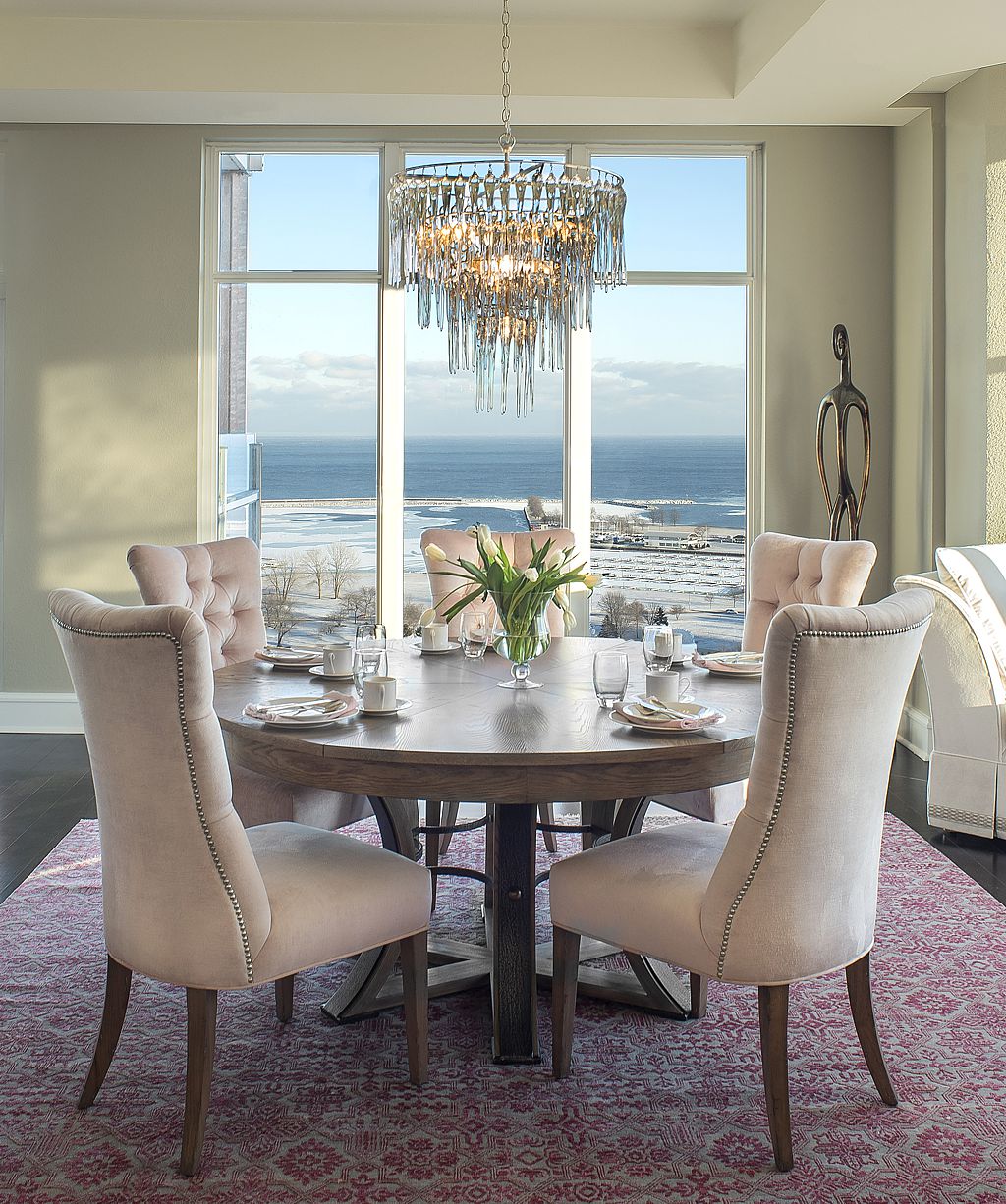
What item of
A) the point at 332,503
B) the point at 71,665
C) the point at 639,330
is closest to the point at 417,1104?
the point at 71,665

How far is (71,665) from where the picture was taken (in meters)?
2.01

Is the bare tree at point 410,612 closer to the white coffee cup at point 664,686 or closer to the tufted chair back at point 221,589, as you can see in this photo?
the tufted chair back at point 221,589

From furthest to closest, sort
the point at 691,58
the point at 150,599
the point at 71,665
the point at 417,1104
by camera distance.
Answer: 1. the point at 691,58
2. the point at 150,599
3. the point at 417,1104
4. the point at 71,665

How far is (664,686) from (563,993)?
2.23 ft

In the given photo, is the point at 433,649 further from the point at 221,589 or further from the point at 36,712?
the point at 36,712

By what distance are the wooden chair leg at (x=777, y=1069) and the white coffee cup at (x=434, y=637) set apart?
153 centimetres

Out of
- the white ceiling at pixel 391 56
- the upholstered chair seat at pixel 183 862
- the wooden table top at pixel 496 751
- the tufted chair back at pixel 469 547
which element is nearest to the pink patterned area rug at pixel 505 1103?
the upholstered chair seat at pixel 183 862

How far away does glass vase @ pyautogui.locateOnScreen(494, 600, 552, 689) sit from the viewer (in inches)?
107

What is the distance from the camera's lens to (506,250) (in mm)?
3104

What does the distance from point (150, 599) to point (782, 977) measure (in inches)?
79.2

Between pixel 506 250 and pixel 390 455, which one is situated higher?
pixel 506 250

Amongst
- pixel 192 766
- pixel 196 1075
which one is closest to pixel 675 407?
pixel 192 766

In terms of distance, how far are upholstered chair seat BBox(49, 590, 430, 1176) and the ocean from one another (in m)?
3.59

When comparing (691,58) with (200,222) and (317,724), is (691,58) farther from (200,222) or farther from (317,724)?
(317,724)
